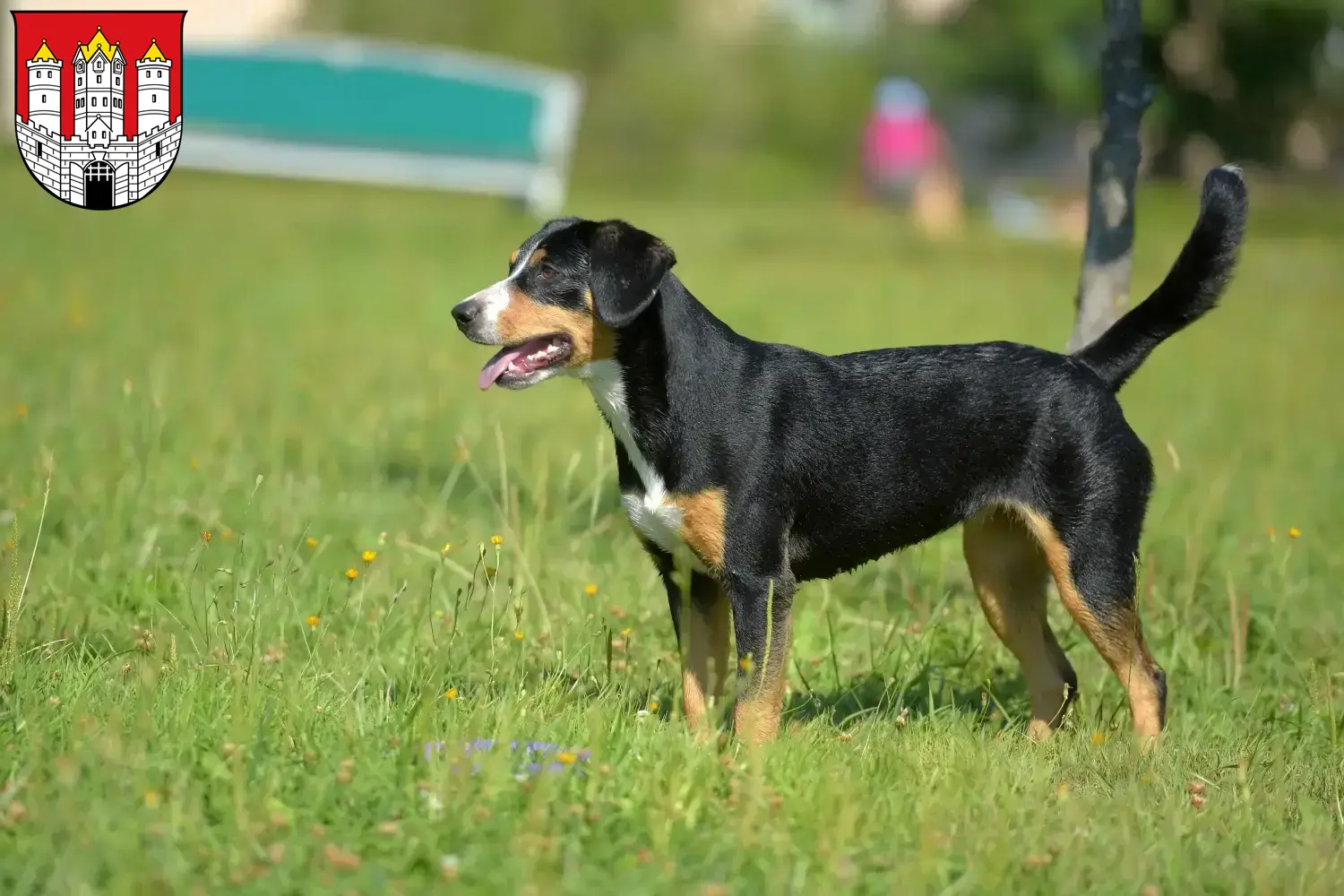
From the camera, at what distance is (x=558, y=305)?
454cm

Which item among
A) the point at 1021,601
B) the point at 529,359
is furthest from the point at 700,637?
the point at 1021,601

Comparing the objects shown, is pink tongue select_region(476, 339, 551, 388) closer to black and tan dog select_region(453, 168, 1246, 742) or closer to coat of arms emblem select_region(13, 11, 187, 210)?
black and tan dog select_region(453, 168, 1246, 742)

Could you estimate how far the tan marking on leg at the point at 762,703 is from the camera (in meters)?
4.32

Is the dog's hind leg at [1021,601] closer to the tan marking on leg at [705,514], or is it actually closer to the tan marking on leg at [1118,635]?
the tan marking on leg at [1118,635]

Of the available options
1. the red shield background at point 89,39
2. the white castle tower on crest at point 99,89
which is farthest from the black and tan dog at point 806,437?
the red shield background at point 89,39

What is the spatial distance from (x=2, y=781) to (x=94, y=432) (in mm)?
4383

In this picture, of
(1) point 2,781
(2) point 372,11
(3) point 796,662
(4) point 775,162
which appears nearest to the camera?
(1) point 2,781

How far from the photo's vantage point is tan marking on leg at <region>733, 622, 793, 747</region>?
432 centimetres

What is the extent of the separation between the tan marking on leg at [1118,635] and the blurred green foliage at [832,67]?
19.3 meters

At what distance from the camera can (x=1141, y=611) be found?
6004mm

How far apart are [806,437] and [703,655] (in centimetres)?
76

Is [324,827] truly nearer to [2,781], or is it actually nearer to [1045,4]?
[2,781]

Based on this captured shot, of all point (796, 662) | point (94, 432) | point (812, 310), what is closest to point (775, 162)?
point (812, 310)

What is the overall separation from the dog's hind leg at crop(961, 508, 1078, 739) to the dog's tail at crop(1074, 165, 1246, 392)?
25.8 inches
